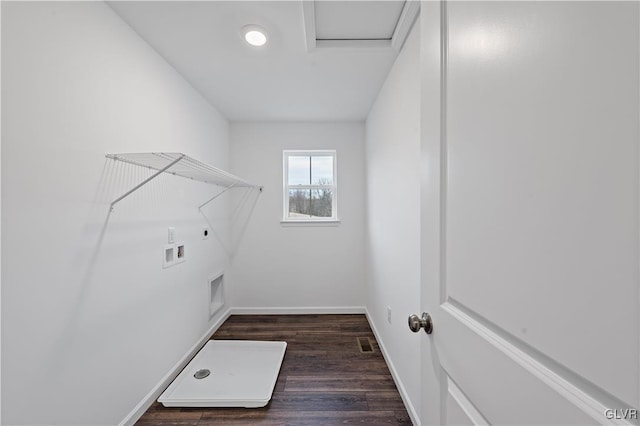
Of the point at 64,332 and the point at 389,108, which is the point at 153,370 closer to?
the point at 64,332

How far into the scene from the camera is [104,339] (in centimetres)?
134

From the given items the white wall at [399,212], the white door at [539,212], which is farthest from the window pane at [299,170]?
the white door at [539,212]

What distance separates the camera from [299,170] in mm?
3287

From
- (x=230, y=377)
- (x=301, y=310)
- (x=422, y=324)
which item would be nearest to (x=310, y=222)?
(x=301, y=310)

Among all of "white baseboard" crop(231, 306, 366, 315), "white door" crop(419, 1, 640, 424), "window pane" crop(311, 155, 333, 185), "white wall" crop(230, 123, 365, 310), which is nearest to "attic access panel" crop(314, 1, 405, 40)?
"white door" crop(419, 1, 640, 424)

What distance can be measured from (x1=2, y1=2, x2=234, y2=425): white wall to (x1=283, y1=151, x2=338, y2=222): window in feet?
5.00

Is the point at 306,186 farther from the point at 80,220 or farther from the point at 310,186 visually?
the point at 80,220

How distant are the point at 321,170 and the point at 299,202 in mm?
492

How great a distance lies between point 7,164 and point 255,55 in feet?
A: 4.70

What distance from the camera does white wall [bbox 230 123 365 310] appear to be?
3.14m

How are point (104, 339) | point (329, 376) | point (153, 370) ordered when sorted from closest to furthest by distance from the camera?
point (104, 339), point (153, 370), point (329, 376)

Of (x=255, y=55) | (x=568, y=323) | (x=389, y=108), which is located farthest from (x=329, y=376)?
(x=255, y=55)

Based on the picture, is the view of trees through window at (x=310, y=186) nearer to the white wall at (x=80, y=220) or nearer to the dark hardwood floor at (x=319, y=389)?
the dark hardwood floor at (x=319, y=389)

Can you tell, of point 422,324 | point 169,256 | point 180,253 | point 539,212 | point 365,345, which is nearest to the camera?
point 539,212
